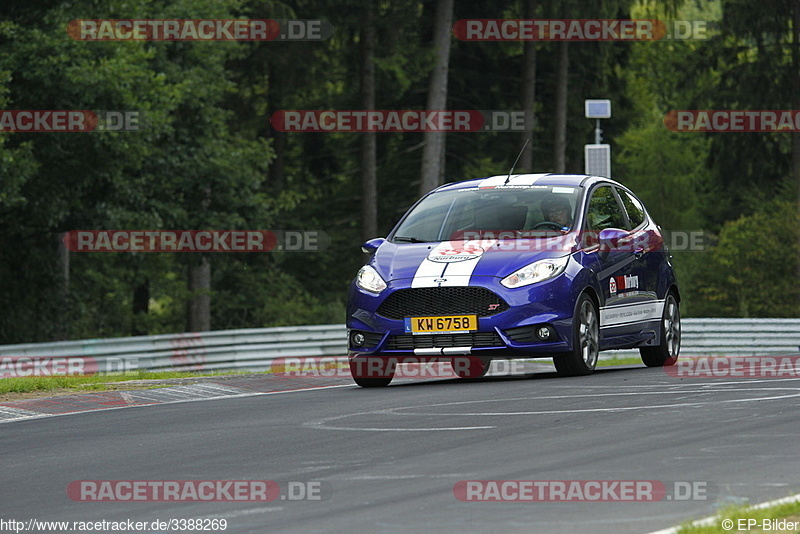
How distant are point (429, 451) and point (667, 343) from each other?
7.37 m

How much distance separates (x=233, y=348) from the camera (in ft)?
86.1

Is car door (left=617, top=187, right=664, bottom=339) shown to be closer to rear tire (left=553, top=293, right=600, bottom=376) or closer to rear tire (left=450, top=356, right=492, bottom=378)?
rear tire (left=553, top=293, right=600, bottom=376)

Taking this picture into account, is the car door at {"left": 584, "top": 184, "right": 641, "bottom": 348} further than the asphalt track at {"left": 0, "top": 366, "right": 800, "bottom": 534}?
Yes

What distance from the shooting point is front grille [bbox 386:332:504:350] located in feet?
41.9

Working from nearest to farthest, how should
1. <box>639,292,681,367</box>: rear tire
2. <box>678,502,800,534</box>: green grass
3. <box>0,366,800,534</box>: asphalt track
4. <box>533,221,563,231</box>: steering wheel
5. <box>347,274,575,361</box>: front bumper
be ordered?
<box>678,502,800,534</box>: green grass < <box>0,366,800,534</box>: asphalt track < <box>347,274,575,361</box>: front bumper < <box>533,221,563,231</box>: steering wheel < <box>639,292,681,367</box>: rear tire

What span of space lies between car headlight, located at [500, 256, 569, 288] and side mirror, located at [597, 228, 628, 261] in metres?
0.84

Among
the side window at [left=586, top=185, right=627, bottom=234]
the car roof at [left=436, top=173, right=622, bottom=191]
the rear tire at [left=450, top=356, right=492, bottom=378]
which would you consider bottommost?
the rear tire at [left=450, top=356, right=492, bottom=378]

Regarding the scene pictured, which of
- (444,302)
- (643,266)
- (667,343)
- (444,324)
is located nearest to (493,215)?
(444,302)

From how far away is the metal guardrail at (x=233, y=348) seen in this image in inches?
894

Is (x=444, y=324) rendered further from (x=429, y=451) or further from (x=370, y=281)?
(x=429, y=451)

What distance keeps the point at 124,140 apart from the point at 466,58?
78.9ft

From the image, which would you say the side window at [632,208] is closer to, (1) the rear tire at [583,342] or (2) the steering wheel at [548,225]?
(2) the steering wheel at [548,225]

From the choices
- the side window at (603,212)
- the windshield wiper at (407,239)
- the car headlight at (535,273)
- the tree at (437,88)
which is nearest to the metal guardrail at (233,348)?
the windshield wiper at (407,239)

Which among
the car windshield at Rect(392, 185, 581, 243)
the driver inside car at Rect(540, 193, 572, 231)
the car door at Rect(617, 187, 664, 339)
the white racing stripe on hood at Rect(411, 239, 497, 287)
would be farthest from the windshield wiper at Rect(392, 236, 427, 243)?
the car door at Rect(617, 187, 664, 339)
